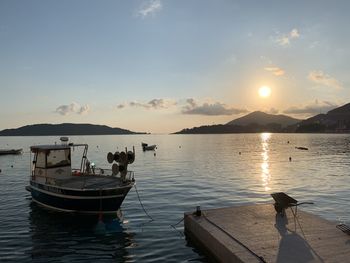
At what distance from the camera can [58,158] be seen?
97.1ft

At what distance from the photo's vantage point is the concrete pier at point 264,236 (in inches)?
543

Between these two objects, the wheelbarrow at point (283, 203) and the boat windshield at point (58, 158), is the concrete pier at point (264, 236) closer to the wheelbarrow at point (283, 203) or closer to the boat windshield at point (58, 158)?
the wheelbarrow at point (283, 203)

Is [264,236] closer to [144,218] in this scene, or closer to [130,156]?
[144,218]

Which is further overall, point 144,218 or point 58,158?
point 58,158

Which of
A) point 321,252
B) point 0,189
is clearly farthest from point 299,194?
point 0,189

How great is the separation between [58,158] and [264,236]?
18745 mm

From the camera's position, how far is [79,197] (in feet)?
82.3

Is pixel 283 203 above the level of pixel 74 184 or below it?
below

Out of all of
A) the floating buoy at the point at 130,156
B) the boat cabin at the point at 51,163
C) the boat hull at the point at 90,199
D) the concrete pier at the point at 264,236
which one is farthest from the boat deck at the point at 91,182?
the concrete pier at the point at 264,236

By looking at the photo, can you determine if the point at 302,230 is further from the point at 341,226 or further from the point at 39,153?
the point at 39,153

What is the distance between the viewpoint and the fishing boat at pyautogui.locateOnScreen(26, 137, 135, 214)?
24969 mm

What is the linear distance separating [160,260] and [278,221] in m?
6.02

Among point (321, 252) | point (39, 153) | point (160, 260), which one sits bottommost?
point (160, 260)

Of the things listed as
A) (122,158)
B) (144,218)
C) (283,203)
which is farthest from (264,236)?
(122,158)
